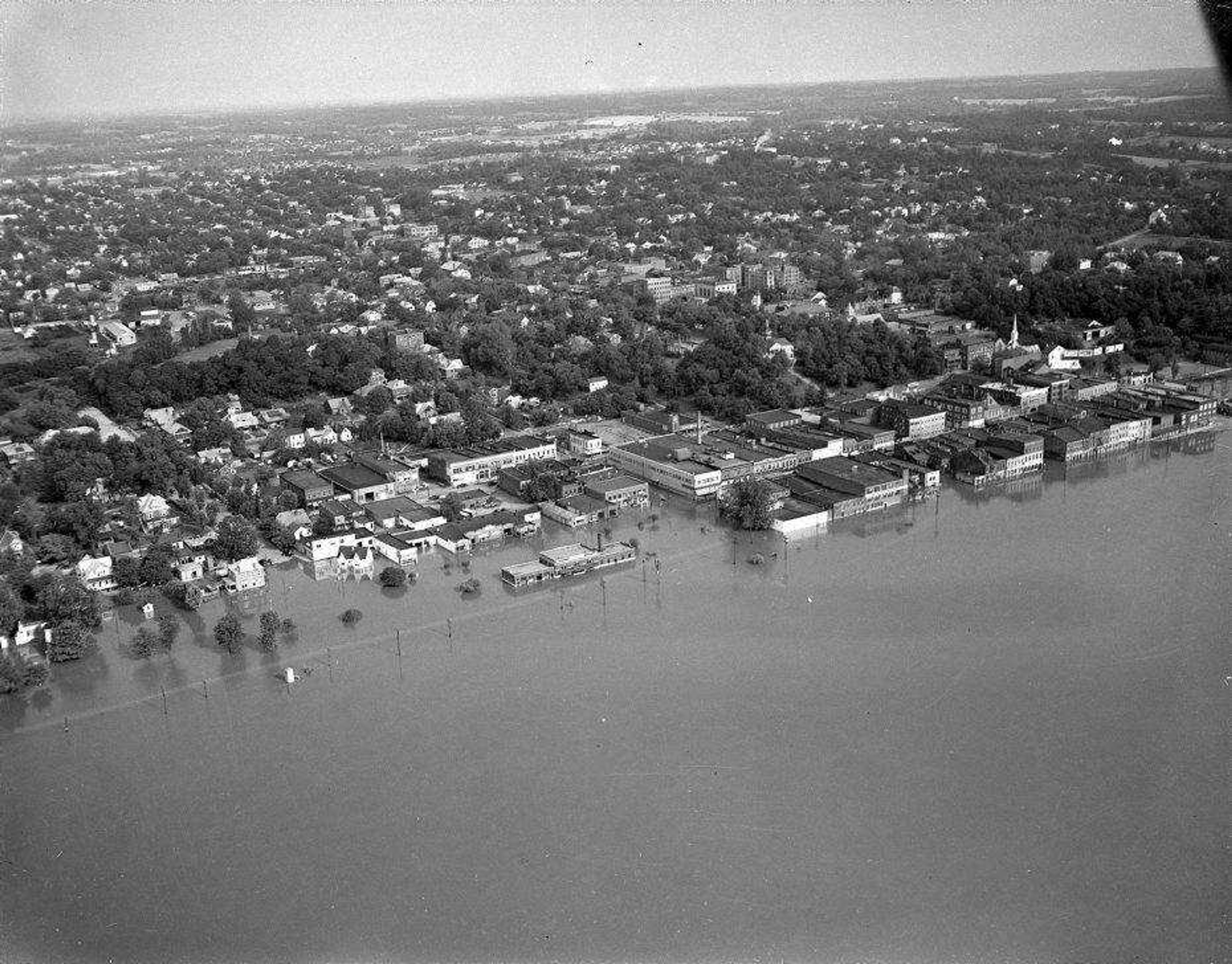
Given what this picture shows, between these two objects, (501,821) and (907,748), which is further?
(907,748)

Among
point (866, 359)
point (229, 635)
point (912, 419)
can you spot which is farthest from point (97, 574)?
point (866, 359)

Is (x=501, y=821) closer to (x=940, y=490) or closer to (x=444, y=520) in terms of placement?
(x=444, y=520)

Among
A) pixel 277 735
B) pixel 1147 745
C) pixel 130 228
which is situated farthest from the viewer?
pixel 130 228

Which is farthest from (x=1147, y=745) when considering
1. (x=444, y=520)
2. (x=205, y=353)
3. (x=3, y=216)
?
(x=3, y=216)

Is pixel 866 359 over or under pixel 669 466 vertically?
over

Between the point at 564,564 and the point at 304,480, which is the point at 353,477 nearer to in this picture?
the point at 304,480
